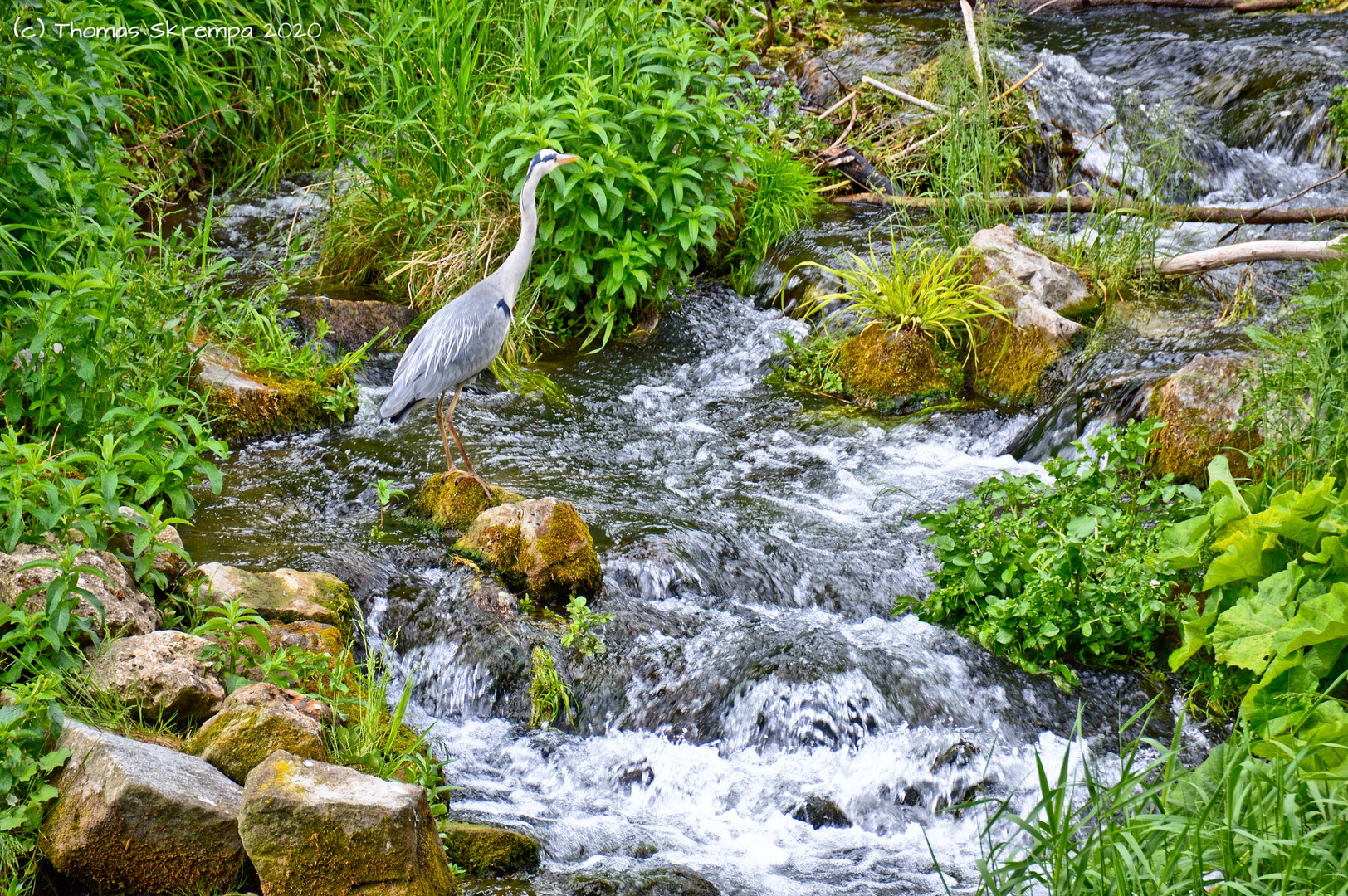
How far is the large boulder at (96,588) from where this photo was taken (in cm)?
272

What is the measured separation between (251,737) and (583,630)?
1290 millimetres

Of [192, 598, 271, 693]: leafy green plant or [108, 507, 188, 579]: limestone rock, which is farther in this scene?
[108, 507, 188, 579]: limestone rock

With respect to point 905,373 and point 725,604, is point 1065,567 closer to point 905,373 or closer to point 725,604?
point 725,604

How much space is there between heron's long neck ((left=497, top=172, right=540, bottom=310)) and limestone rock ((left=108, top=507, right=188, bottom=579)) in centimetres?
190

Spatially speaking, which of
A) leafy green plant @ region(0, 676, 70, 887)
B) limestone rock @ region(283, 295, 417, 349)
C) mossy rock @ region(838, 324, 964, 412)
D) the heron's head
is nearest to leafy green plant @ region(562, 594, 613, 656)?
leafy green plant @ region(0, 676, 70, 887)

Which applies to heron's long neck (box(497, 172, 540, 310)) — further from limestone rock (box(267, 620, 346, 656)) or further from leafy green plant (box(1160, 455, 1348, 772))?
leafy green plant (box(1160, 455, 1348, 772))

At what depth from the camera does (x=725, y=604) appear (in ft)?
13.2

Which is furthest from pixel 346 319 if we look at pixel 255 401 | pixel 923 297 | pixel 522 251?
pixel 923 297

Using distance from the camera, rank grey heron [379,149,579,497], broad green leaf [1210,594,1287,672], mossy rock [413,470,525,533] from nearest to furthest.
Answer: broad green leaf [1210,594,1287,672] → mossy rock [413,470,525,533] → grey heron [379,149,579,497]

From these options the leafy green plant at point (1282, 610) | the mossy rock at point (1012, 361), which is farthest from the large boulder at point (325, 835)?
the mossy rock at point (1012, 361)

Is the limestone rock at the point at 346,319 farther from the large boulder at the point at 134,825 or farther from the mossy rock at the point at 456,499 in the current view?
the large boulder at the point at 134,825

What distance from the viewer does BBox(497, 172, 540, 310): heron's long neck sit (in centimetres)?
476

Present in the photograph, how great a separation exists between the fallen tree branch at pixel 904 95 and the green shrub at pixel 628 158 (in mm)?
1628

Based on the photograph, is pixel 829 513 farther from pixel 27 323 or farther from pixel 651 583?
pixel 27 323
